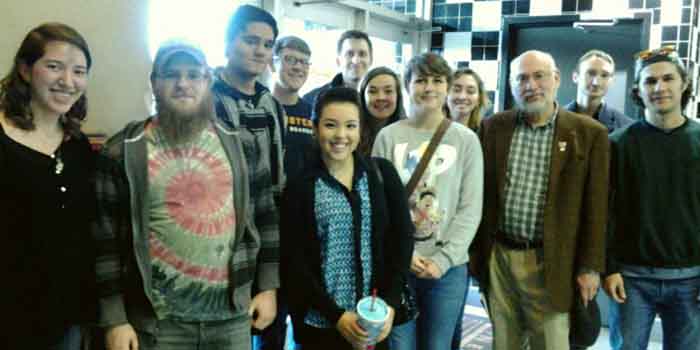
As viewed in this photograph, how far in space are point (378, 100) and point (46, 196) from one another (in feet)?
4.46

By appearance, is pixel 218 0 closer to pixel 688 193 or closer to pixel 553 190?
pixel 553 190

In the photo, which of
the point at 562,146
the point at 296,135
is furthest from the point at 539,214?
the point at 296,135

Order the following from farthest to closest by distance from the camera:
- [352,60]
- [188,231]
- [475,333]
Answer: [475,333] < [352,60] < [188,231]

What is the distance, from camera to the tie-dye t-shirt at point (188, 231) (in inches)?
60.8

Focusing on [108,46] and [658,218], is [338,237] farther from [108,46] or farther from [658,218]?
[658,218]

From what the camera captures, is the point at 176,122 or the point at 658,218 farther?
the point at 658,218

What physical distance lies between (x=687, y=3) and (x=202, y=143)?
423cm

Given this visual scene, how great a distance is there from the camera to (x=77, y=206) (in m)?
1.51

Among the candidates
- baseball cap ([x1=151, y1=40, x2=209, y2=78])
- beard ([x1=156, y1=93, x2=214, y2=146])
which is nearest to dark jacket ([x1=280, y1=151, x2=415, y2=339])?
beard ([x1=156, y1=93, x2=214, y2=146])

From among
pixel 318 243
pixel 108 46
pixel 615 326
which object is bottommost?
pixel 615 326

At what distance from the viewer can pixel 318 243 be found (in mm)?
1744

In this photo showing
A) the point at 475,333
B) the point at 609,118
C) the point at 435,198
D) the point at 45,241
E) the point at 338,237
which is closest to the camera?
the point at 45,241

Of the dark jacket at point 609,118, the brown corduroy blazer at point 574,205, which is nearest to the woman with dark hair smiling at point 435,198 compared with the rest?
the brown corduroy blazer at point 574,205

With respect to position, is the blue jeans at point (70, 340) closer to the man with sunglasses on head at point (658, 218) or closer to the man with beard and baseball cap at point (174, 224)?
the man with beard and baseball cap at point (174, 224)
